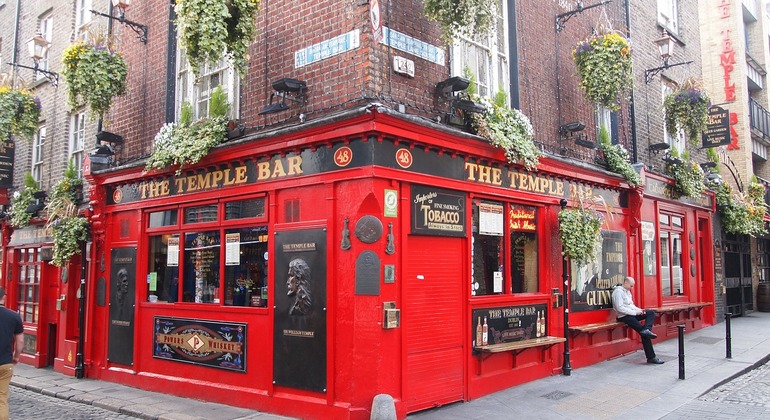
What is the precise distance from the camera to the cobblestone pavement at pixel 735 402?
798 centimetres

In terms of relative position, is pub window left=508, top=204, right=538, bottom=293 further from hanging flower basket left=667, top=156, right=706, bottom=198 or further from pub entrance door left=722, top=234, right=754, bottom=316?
pub entrance door left=722, top=234, right=754, bottom=316

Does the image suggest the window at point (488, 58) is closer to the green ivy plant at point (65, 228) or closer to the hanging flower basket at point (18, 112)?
the green ivy plant at point (65, 228)

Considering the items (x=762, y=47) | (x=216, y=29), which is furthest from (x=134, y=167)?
(x=762, y=47)

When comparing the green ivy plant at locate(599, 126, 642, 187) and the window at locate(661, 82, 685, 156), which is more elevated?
the window at locate(661, 82, 685, 156)

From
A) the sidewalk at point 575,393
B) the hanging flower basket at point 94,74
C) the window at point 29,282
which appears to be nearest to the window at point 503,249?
the sidewalk at point 575,393

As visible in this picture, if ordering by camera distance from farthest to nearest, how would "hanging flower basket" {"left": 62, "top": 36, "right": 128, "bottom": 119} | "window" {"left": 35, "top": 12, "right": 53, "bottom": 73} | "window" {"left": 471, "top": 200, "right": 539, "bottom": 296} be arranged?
"window" {"left": 35, "top": 12, "right": 53, "bottom": 73}
"hanging flower basket" {"left": 62, "top": 36, "right": 128, "bottom": 119}
"window" {"left": 471, "top": 200, "right": 539, "bottom": 296}

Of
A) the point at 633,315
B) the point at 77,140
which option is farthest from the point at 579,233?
the point at 77,140

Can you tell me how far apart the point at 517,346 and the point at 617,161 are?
5.16 m

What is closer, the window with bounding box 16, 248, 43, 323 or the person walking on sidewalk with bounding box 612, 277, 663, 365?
the person walking on sidewalk with bounding box 612, 277, 663, 365

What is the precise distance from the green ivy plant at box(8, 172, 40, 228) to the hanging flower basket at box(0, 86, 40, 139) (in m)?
1.14

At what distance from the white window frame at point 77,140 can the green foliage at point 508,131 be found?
9.13 metres

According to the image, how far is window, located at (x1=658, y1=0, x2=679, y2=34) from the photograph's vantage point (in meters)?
16.0

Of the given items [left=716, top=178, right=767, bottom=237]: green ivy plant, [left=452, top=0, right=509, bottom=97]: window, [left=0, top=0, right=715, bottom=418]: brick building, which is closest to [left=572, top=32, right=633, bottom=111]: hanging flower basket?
[left=0, top=0, right=715, bottom=418]: brick building

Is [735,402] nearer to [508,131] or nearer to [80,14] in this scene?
[508,131]
